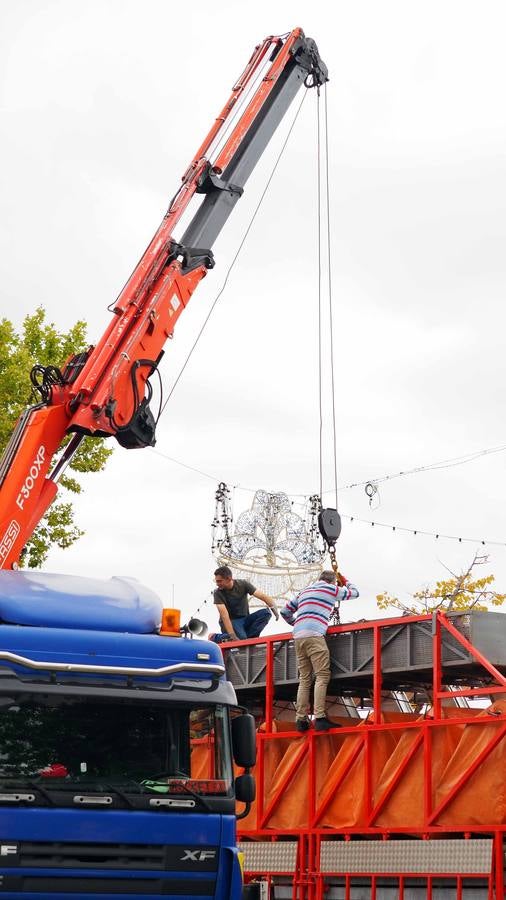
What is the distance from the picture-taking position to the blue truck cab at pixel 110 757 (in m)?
8.54

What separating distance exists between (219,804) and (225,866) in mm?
452

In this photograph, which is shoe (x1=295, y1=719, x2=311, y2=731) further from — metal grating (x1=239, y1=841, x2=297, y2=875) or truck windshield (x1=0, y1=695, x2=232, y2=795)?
truck windshield (x1=0, y1=695, x2=232, y2=795)

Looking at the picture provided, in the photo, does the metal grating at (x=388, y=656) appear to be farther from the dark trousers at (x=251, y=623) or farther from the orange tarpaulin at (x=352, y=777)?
the dark trousers at (x=251, y=623)

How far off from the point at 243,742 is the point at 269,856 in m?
4.04

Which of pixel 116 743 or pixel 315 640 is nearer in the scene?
pixel 116 743

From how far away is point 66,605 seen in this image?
9492mm

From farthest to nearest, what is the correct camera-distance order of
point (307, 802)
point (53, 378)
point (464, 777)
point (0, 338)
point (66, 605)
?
point (0, 338)
point (53, 378)
point (307, 802)
point (464, 777)
point (66, 605)

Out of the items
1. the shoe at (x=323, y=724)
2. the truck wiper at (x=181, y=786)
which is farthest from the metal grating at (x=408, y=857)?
the truck wiper at (x=181, y=786)

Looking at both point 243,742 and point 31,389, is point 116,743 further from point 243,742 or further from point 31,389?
point 31,389

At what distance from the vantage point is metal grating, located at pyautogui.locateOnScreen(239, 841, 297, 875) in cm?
1270

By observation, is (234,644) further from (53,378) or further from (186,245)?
(186,245)

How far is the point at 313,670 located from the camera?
13.1m

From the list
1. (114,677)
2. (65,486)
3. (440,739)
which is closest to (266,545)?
(65,486)

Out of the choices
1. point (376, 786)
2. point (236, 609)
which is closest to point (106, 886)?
point (376, 786)
